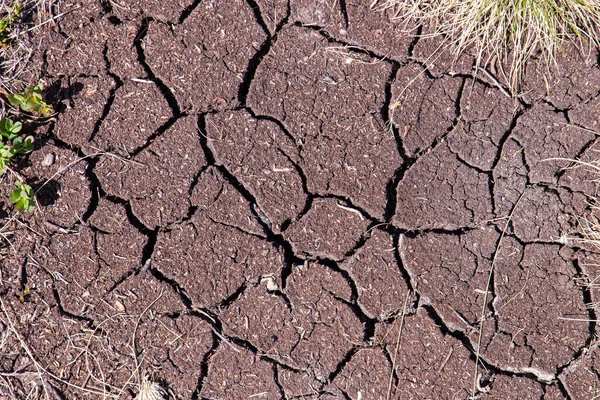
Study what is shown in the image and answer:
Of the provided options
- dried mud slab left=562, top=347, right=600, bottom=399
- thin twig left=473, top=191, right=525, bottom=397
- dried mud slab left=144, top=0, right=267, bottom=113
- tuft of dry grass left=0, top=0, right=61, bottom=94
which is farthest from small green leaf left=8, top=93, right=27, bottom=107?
dried mud slab left=562, top=347, right=600, bottom=399

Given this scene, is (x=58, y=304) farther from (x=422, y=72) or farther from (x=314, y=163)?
(x=422, y=72)

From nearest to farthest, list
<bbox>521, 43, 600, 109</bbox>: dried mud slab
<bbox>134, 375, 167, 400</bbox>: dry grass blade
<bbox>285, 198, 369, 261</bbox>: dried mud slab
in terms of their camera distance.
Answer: <bbox>134, 375, 167, 400</bbox>: dry grass blade < <bbox>285, 198, 369, 261</bbox>: dried mud slab < <bbox>521, 43, 600, 109</bbox>: dried mud slab

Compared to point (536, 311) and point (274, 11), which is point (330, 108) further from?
point (536, 311)


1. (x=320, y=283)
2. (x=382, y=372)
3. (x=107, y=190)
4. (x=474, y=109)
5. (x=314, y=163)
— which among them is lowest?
(x=382, y=372)

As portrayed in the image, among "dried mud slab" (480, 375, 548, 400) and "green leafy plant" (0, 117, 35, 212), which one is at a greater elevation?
"green leafy plant" (0, 117, 35, 212)

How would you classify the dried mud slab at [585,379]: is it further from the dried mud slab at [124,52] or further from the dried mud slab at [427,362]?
the dried mud slab at [124,52]

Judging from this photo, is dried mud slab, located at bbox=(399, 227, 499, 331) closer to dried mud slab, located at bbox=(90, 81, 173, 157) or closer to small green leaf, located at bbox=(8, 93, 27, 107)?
dried mud slab, located at bbox=(90, 81, 173, 157)

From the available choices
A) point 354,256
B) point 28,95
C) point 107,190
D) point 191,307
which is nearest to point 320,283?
point 354,256

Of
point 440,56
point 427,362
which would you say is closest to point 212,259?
point 427,362
